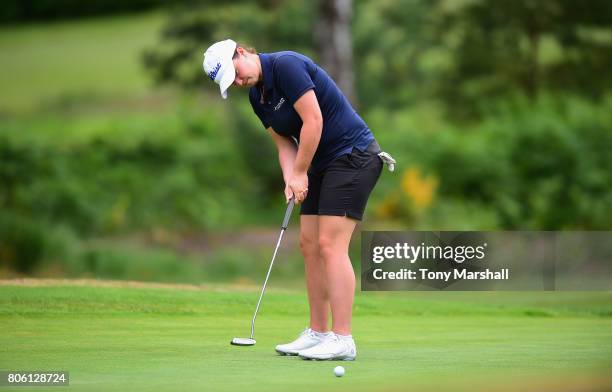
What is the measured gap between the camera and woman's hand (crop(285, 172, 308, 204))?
19.2 feet

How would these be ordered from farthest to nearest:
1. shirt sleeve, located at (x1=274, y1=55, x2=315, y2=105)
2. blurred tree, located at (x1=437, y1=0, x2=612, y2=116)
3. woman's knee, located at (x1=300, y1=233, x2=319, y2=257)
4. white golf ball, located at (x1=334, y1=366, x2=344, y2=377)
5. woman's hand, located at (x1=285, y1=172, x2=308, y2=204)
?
blurred tree, located at (x1=437, y1=0, x2=612, y2=116)
woman's knee, located at (x1=300, y1=233, x2=319, y2=257)
woman's hand, located at (x1=285, y1=172, x2=308, y2=204)
shirt sleeve, located at (x1=274, y1=55, x2=315, y2=105)
white golf ball, located at (x1=334, y1=366, x2=344, y2=377)

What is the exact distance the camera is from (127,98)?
34562 mm

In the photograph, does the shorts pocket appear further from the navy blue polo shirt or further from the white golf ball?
the white golf ball

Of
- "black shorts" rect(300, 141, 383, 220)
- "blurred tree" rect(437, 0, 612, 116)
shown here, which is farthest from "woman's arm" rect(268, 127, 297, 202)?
"blurred tree" rect(437, 0, 612, 116)

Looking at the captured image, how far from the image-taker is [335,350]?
5.80m

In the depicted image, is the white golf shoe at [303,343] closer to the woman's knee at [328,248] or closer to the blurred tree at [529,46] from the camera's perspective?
the woman's knee at [328,248]

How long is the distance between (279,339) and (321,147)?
1.37m

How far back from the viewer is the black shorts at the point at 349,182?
5.90 m

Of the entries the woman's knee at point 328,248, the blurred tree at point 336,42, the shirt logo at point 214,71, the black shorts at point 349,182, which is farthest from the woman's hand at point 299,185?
the blurred tree at point 336,42

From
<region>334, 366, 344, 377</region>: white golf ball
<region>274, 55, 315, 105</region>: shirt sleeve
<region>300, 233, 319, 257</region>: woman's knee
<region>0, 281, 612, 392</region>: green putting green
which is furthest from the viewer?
<region>300, 233, 319, 257</region>: woman's knee

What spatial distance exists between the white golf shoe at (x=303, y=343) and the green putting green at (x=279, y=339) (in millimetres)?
102

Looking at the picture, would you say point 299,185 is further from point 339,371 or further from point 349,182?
point 339,371

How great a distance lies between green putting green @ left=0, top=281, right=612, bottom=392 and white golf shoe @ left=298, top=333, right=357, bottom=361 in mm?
88

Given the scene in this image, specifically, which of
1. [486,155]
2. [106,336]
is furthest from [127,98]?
[106,336]
